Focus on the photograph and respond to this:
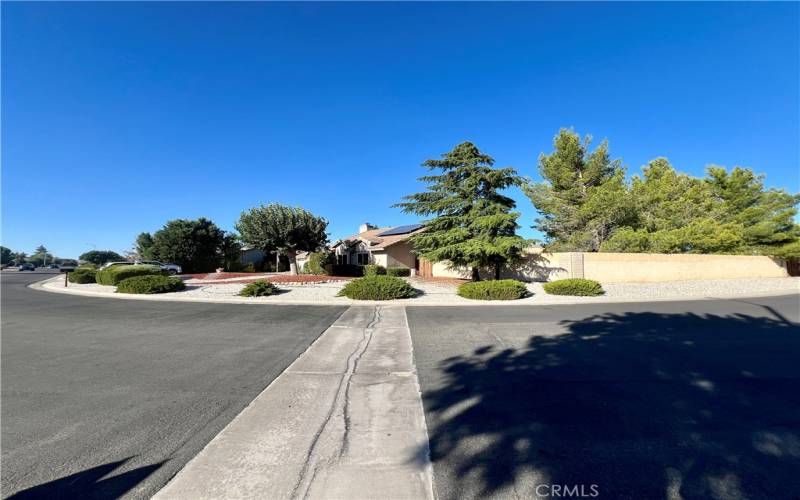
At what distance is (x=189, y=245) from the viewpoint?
115 feet

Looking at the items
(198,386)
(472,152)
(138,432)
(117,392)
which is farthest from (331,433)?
(472,152)

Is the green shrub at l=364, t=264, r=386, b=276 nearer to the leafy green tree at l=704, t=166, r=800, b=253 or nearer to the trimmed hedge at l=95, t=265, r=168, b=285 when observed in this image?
the trimmed hedge at l=95, t=265, r=168, b=285

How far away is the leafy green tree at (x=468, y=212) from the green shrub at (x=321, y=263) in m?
11.6

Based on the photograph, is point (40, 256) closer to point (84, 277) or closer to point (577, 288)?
point (84, 277)

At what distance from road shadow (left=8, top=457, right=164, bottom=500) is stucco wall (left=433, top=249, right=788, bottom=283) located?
68.9 feet

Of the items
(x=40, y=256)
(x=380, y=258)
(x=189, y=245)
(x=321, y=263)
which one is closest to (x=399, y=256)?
(x=380, y=258)

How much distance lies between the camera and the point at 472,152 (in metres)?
20.0

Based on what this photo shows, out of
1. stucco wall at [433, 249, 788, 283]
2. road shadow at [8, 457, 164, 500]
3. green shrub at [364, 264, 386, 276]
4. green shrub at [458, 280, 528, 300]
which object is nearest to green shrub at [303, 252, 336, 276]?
green shrub at [364, 264, 386, 276]

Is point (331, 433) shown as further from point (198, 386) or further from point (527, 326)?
point (527, 326)

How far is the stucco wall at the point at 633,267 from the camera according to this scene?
20.6m

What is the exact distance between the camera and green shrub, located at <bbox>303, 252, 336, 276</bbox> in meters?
29.6

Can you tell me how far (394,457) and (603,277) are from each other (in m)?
21.9

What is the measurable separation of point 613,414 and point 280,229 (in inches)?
1015

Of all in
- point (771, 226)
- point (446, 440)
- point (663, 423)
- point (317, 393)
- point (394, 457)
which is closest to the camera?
point (394, 457)
